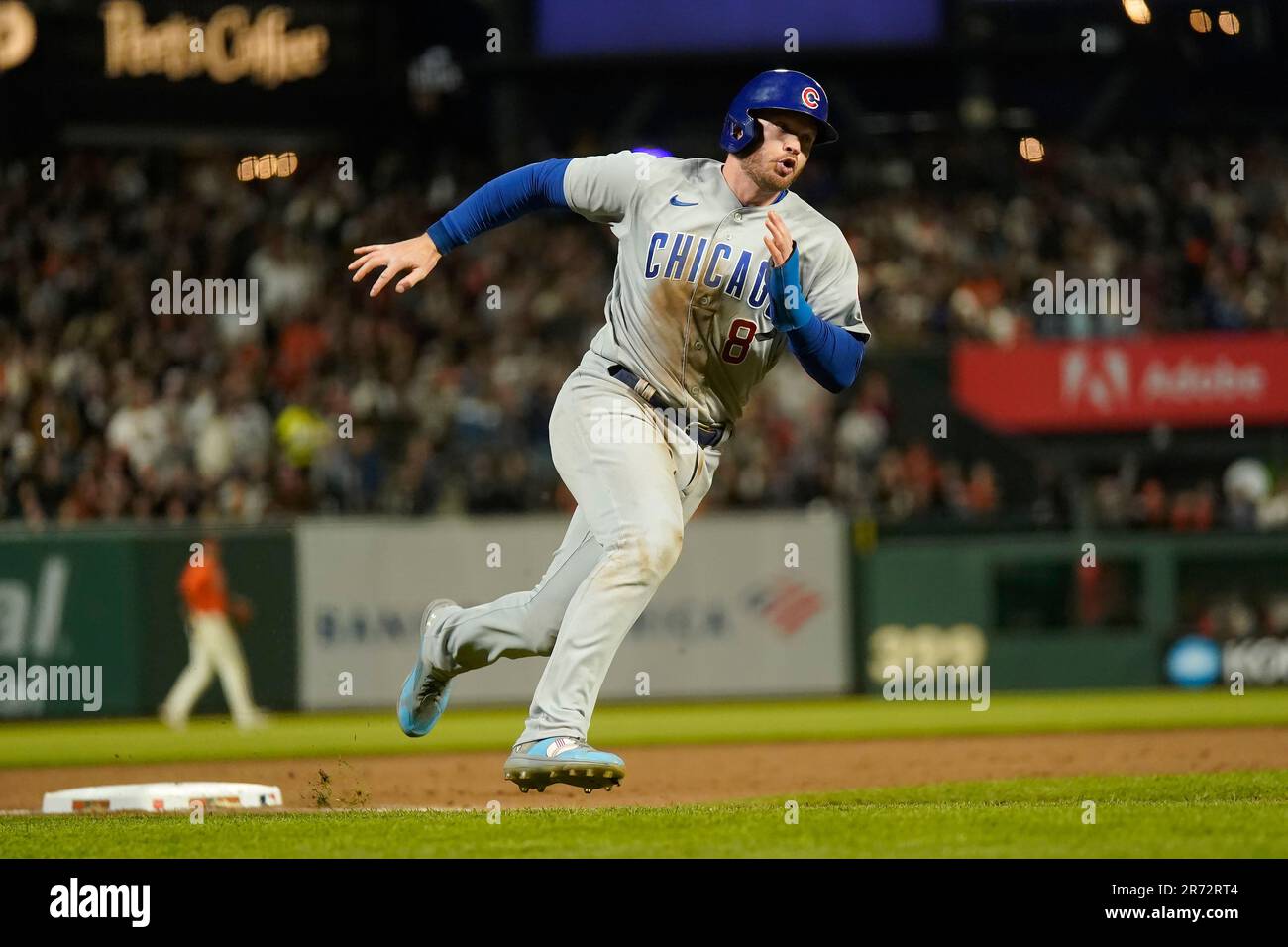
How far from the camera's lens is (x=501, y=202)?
662 centimetres

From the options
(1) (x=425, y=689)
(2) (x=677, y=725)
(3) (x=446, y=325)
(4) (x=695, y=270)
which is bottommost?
(2) (x=677, y=725)

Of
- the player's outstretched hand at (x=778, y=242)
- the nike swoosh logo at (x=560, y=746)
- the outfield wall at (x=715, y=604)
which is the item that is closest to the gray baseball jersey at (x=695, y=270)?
the player's outstretched hand at (x=778, y=242)

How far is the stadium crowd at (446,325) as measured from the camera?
17234 mm

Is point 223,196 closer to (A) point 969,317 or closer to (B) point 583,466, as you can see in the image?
(A) point 969,317

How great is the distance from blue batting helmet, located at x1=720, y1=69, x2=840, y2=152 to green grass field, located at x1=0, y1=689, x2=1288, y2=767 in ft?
26.2

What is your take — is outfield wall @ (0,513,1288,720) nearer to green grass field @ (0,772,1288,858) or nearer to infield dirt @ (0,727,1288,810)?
infield dirt @ (0,727,1288,810)

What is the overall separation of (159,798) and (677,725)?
7.26 metres

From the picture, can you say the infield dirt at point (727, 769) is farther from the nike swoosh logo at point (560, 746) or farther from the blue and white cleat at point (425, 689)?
the nike swoosh logo at point (560, 746)

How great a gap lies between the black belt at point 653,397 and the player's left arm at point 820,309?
0.53m

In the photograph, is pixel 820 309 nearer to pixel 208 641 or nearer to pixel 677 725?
pixel 677 725

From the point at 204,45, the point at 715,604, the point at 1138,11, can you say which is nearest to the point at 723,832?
the point at 715,604

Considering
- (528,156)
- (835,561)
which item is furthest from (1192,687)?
(528,156)

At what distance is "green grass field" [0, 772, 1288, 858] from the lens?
600cm
